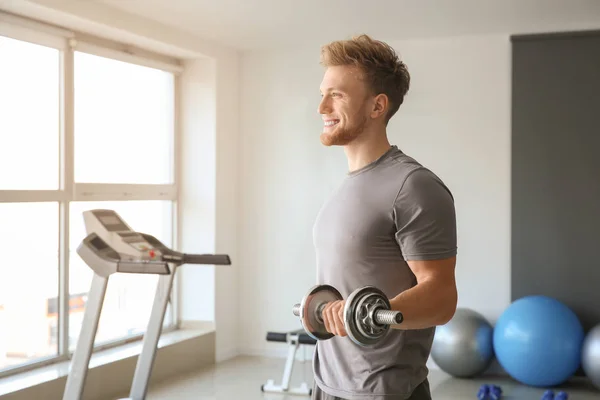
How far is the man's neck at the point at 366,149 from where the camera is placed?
1608 millimetres

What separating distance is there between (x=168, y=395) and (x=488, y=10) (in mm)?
3084

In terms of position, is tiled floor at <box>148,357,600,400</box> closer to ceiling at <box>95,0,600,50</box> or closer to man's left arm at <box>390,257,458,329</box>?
ceiling at <box>95,0,600,50</box>

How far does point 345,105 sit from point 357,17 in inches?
130

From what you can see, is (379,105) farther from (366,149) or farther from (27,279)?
(27,279)

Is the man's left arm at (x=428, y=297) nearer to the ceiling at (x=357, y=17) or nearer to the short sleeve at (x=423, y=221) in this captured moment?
the short sleeve at (x=423, y=221)

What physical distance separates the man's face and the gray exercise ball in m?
3.41

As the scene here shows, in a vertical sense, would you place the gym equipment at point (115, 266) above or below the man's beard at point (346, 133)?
below

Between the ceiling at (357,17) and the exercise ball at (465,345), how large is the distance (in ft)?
6.40

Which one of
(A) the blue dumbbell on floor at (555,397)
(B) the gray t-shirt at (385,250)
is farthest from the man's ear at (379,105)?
(A) the blue dumbbell on floor at (555,397)

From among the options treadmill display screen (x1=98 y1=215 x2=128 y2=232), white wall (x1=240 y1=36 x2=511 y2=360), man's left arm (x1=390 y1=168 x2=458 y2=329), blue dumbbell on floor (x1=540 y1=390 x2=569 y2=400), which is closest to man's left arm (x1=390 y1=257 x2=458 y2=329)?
man's left arm (x1=390 y1=168 x2=458 y2=329)

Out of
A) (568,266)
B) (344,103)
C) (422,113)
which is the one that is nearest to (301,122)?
(422,113)

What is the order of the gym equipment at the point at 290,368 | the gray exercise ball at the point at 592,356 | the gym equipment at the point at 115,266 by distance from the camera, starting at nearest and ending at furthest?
the gym equipment at the point at 115,266 < the gray exercise ball at the point at 592,356 < the gym equipment at the point at 290,368


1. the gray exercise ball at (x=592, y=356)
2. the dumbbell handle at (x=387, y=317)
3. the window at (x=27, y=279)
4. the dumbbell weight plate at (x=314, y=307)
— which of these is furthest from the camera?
the gray exercise ball at (x=592, y=356)

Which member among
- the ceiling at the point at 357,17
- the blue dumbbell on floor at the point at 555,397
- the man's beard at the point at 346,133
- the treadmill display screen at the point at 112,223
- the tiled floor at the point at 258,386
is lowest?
the tiled floor at the point at 258,386
